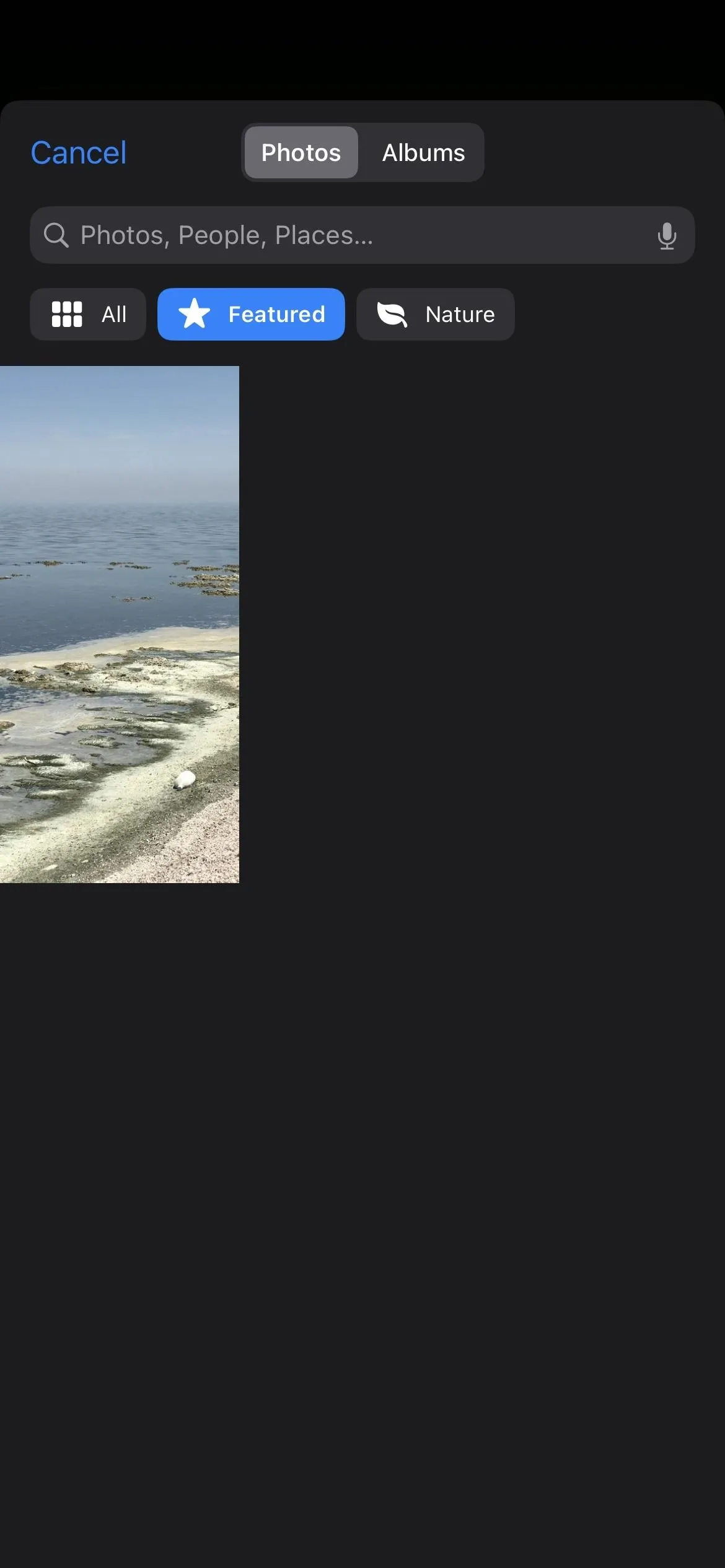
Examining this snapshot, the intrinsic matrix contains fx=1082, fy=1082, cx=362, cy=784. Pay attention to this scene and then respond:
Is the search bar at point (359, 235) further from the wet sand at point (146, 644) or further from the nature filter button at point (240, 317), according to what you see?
the wet sand at point (146, 644)

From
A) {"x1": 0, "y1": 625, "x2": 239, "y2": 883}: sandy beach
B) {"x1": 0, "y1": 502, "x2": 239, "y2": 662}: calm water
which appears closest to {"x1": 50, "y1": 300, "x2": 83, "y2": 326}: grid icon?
{"x1": 0, "y1": 625, "x2": 239, "y2": 883}: sandy beach

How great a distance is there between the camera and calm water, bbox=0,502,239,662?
→ 146ft

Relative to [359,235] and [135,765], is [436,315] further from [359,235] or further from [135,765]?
[135,765]

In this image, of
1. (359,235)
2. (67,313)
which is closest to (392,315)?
(359,235)

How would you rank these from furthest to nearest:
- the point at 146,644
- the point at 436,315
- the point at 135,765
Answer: the point at 146,644 < the point at 135,765 < the point at 436,315

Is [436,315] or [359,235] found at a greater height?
[359,235]

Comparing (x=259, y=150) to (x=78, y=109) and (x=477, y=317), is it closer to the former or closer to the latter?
(x=78, y=109)

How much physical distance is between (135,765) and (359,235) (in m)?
25.7

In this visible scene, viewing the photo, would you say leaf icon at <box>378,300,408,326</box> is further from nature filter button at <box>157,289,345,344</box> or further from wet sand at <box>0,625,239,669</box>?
wet sand at <box>0,625,239,669</box>

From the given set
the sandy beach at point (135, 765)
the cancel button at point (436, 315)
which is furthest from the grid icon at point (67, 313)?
the sandy beach at point (135, 765)

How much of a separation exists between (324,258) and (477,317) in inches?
26.6

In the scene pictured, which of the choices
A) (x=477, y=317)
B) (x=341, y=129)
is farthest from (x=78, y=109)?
(x=477, y=317)

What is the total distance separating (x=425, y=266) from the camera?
439 centimetres

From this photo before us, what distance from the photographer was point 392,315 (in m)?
4.34
